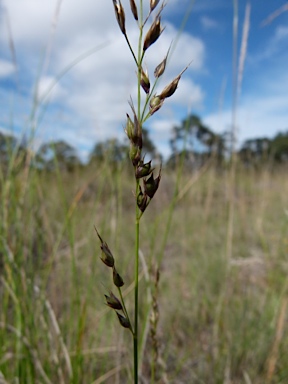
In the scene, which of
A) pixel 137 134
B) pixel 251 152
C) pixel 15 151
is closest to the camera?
pixel 137 134

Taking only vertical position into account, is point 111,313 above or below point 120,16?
below

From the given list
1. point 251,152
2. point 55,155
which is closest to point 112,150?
point 55,155

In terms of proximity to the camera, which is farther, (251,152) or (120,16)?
(251,152)

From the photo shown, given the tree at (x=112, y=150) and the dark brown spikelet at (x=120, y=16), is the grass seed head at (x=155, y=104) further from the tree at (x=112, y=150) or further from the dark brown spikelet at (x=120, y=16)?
the tree at (x=112, y=150)

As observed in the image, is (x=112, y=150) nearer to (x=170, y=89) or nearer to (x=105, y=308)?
(x=105, y=308)

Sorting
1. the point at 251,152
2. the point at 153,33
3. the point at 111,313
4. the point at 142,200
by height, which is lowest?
Result: the point at 111,313

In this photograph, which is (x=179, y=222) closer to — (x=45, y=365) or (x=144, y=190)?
(x=45, y=365)

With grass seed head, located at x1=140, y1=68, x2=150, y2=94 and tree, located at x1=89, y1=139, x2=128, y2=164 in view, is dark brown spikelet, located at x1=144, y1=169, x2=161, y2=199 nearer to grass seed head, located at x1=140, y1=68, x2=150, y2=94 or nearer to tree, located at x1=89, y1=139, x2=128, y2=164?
grass seed head, located at x1=140, y1=68, x2=150, y2=94

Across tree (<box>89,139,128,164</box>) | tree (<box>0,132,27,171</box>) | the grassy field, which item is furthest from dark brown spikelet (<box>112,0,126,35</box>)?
tree (<box>0,132,27,171</box>)

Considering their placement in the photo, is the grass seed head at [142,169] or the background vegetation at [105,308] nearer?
the grass seed head at [142,169]

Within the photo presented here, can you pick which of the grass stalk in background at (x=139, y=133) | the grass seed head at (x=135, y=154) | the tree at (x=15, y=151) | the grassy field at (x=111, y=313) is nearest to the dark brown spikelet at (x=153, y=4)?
the grass stalk in background at (x=139, y=133)
